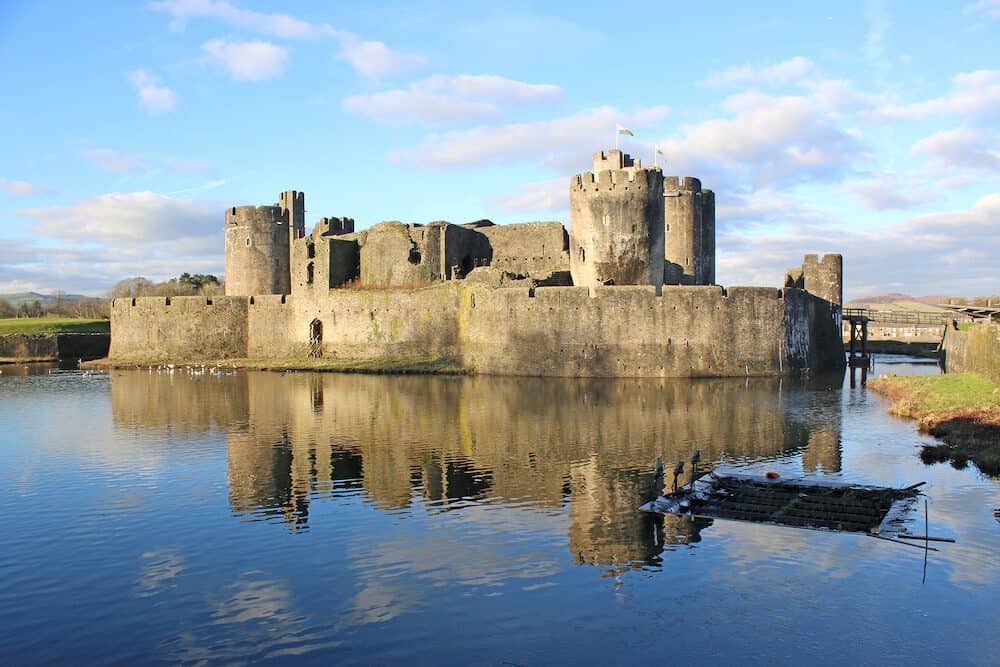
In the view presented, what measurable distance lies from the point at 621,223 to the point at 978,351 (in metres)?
13.7

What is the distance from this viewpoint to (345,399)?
2686 cm

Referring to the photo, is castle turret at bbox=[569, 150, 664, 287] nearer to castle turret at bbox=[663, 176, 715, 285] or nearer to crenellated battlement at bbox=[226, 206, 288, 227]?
castle turret at bbox=[663, 176, 715, 285]

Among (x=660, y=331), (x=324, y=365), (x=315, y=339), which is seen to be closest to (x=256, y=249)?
(x=315, y=339)

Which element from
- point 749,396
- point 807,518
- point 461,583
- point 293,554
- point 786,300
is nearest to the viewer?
point 461,583

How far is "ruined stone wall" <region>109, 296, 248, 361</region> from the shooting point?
43750mm

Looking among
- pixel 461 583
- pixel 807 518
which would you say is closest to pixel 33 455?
pixel 461 583

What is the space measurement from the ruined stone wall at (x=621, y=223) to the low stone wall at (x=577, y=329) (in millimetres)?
3327

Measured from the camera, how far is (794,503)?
39.9 ft

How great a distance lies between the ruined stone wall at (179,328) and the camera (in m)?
43.8

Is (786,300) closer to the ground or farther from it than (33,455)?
farther from it

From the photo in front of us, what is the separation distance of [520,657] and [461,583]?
1.93 meters

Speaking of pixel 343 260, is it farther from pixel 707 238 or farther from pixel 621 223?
pixel 707 238

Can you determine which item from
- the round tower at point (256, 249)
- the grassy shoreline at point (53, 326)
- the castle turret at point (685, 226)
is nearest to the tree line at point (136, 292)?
the grassy shoreline at point (53, 326)

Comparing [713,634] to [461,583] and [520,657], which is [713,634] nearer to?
[520,657]
